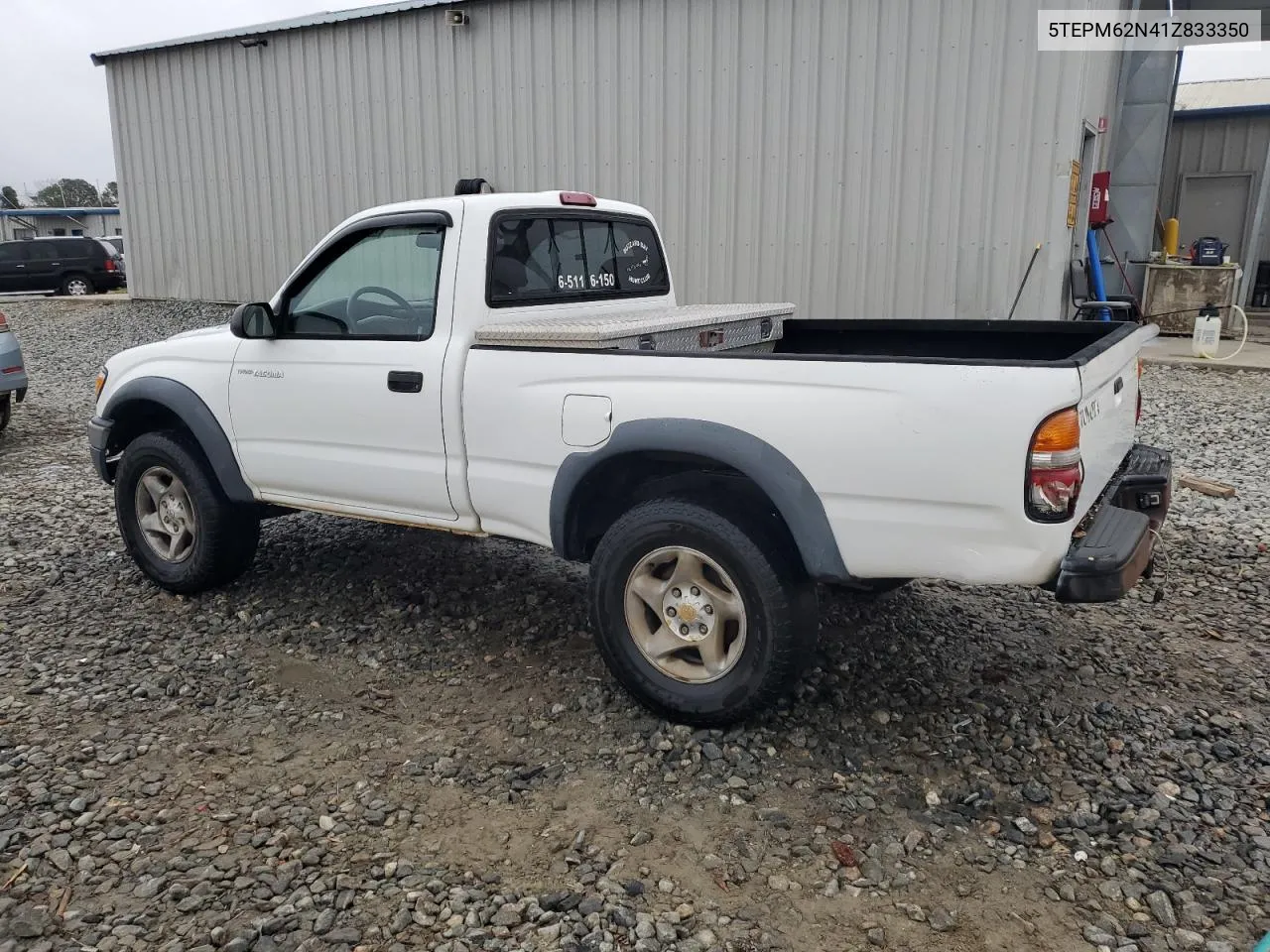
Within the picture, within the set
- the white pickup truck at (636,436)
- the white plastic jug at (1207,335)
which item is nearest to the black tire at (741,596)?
the white pickup truck at (636,436)

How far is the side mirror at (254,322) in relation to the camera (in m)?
4.28

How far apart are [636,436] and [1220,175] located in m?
19.3

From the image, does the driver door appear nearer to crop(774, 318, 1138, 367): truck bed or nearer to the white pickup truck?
the white pickup truck

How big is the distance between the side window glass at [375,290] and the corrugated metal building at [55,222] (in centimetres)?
5057

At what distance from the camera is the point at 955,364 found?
9.41 feet

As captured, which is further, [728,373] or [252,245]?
[252,245]

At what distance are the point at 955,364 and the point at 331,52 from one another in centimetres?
1273

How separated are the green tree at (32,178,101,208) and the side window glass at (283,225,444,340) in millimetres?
76715

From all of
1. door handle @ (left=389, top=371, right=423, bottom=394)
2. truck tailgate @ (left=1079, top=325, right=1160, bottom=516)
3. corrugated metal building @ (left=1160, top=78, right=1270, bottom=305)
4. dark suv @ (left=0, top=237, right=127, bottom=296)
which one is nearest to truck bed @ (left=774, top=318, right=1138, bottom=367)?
truck tailgate @ (left=1079, top=325, right=1160, bottom=516)

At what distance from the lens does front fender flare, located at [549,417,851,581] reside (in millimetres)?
3137

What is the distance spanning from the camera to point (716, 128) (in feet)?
35.4

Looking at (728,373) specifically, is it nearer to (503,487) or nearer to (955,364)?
(955,364)

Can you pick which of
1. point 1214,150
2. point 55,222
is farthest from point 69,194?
point 1214,150

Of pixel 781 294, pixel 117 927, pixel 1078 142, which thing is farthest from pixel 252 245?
pixel 117 927
